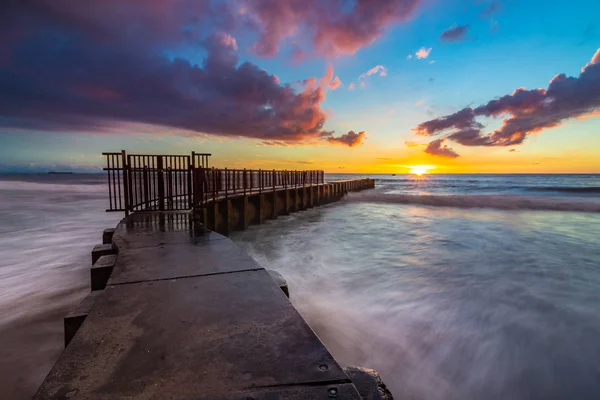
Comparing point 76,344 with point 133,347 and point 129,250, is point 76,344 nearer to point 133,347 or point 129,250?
point 133,347

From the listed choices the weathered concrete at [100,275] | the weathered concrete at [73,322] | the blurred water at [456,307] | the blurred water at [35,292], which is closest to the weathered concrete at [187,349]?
the weathered concrete at [73,322]

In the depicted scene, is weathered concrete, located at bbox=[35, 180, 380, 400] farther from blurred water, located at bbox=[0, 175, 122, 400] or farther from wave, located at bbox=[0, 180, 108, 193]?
wave, located at bbox=[0, 180, 108, 193]

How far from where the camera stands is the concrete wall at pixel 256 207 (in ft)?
41.1

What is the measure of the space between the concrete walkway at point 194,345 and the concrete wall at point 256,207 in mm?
6300

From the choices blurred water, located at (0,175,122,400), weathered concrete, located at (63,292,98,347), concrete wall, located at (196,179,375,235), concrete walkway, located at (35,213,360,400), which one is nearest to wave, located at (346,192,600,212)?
concrete wall, located at (196,179,375,235)

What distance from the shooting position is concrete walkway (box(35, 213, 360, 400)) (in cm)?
194

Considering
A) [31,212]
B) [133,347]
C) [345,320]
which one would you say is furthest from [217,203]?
[31,212]

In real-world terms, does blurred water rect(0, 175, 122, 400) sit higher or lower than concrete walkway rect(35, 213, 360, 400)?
lower

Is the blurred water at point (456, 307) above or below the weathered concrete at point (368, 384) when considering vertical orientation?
below

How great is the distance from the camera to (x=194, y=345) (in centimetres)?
246

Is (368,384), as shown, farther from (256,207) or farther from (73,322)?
(256,207)

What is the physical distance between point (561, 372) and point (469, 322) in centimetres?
154

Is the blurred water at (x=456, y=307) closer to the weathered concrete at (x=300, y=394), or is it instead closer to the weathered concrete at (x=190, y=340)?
the weathered concrete at (x=190, y=340)

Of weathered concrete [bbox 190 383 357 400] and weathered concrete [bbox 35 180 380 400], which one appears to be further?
weathered concrete [bbox 35 180 380 400]
